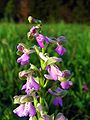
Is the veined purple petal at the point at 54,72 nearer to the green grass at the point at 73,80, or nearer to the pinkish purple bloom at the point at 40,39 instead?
the pinkish purple bloom at the point at 40,39

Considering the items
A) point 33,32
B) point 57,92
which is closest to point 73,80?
point 57,92

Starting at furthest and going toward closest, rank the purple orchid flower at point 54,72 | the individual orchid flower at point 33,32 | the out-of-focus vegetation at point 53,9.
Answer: the out-of-focus vegetation at point 53,9, the individual orchid flower at point 33,32, the purple orchid flower at point 54,72

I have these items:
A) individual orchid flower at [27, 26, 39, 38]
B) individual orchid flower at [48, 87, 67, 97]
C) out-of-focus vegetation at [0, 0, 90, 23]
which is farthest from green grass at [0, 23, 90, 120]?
out-of-focus vegetation at [0, 0, 90, 23]

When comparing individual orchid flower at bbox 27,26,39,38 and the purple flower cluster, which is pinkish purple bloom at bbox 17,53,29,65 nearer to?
the purple flower cluster

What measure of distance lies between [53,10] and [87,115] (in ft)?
50.9

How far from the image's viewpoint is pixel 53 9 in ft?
64.5

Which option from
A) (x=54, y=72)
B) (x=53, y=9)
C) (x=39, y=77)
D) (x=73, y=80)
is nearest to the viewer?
(x=54, y=72)

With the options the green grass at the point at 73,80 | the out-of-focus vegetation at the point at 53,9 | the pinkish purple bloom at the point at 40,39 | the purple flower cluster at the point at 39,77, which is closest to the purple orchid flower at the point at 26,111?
the purple flower cluster at the point at 39,77

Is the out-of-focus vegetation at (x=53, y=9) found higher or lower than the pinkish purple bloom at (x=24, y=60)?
higher

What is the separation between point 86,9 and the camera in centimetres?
1894

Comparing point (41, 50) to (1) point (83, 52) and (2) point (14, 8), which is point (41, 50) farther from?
(2) point (14, 8)

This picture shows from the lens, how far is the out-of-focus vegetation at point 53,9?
746 inches

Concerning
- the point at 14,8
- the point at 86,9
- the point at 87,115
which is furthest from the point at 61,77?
the point at 14,8

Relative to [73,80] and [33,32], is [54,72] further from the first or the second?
[73,80]
